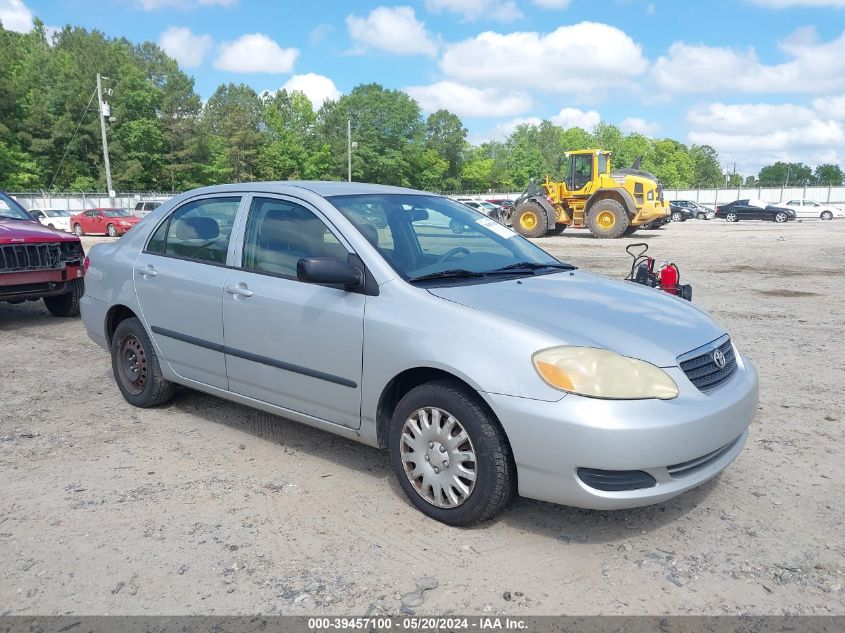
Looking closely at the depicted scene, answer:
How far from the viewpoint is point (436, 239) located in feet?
13.4

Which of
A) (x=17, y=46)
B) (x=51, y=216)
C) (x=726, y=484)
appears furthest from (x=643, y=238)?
Answer: (x=17, y=46)

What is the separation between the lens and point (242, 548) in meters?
3.08

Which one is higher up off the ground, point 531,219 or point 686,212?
point 686,212

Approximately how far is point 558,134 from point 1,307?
451 feet

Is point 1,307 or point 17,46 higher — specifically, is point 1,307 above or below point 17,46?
below

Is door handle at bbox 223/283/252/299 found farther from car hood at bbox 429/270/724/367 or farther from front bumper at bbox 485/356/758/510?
front bumper at bbox 485/356/758/510

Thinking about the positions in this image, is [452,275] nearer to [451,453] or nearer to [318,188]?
[451,453]

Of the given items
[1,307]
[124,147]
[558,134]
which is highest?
[558,134]

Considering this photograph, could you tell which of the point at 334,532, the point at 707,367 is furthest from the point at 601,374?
the point at 334,532

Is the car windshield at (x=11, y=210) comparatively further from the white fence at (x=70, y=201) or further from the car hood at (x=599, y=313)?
the white fence at (x=70, y=201)

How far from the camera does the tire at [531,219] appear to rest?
2480 cm

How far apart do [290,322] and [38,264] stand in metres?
5.66

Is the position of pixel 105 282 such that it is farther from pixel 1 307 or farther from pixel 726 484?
pixel 1 307

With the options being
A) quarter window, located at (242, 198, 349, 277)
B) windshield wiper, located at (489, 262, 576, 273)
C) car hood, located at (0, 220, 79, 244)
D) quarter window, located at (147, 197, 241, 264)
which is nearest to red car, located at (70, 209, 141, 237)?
car hood, located at (0, 220, 79, 244)
